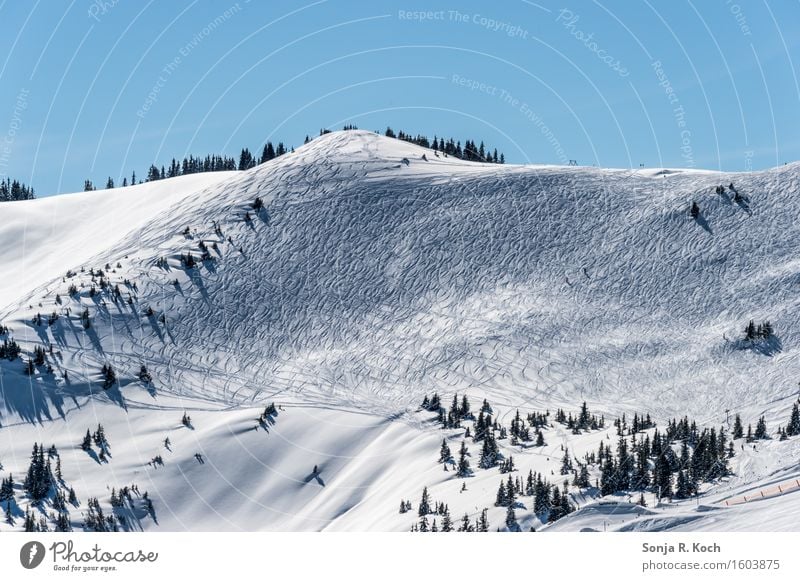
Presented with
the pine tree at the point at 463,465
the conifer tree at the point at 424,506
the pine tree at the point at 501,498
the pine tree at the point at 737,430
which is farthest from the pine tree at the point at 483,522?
the pine tree at the point at 737,430

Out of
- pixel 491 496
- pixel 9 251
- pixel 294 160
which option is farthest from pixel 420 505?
pixel 9 251

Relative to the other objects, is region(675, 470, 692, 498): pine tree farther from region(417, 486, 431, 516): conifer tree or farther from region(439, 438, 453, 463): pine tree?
region(439, 438, 453, 463): pine tree

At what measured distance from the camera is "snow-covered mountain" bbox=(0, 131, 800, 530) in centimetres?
9675

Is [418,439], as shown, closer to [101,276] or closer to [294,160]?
[101,276]

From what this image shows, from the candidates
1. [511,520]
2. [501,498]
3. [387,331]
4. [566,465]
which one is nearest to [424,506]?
[501,498]

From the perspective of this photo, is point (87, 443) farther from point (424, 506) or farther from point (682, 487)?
point (682, 487)

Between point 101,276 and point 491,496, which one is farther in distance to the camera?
point 101,276

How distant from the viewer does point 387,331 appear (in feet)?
399

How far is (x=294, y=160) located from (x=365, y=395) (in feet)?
165

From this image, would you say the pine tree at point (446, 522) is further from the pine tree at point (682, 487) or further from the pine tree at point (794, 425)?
the pine tree at point (794, 425)

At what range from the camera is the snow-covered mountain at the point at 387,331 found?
317 ft

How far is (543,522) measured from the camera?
78.8 meters

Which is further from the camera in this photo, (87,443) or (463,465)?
(87,443)

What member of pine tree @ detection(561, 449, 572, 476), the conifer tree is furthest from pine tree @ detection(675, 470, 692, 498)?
the conifer tree
